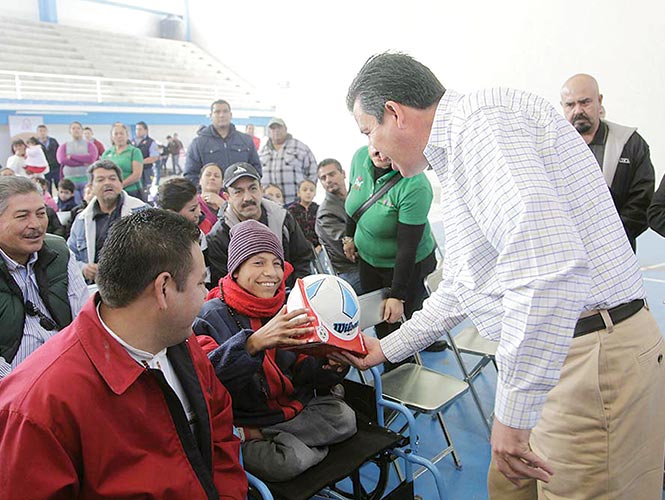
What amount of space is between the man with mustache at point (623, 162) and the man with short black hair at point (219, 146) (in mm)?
3306

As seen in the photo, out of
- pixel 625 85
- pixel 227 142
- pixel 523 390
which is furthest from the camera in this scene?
pixel 625 85

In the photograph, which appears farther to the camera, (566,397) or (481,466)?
(481,466)

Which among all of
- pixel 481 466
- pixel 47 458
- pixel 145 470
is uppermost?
pixel 47 458

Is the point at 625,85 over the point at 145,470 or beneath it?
over

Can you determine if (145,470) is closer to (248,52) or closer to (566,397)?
(566,397)

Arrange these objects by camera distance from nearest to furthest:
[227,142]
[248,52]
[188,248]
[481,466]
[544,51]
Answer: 1. [188,248]
2. [481,466]
3. [227,142]
4. [544,51]
5. [248,52]

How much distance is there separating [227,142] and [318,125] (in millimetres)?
12058

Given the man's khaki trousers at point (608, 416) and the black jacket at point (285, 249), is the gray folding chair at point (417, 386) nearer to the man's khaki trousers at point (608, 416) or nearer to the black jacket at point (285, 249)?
the black jacket at point (285, 249)

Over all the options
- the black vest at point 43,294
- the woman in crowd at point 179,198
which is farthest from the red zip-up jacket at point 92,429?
the woman in crowd at point 179,198

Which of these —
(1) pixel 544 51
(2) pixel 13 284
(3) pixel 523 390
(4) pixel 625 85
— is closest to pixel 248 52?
(1) pixel 544 51

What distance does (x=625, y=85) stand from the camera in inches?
412

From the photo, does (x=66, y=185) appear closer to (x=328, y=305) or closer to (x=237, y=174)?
(x=237, y=174)

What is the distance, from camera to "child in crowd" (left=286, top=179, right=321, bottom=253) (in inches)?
202

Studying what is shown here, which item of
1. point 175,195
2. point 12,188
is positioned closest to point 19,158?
point 175,195
